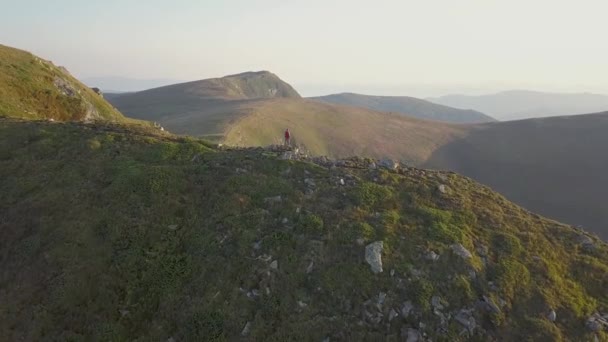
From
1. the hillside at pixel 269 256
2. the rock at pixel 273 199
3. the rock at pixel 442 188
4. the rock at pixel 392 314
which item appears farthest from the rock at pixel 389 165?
the rock at pixel 392 314

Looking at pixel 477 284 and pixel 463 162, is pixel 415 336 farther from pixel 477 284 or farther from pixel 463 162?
pixel 463 162

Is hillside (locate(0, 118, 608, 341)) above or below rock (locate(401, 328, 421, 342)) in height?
above

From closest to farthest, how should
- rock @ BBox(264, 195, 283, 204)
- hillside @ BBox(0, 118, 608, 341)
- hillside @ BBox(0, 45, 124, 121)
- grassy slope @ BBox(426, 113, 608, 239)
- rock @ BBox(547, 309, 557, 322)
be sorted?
hillside @ BBox(0, 118, 608, 341), rock @ BBox(547, 309, 557, 322), rock @ BBox(264, 195, 283, 204), hillside @ BBox(0, 45, 124, 121), grassy slope @ BBox(426, 113, 608, 239)

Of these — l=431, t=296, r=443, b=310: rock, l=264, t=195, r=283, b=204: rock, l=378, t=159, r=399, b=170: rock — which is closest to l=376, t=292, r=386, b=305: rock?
l=431, t=296, r=443, b=310: rock

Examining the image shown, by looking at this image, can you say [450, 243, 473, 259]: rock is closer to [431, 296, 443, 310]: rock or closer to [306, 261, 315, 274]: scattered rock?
[431, 296, 443, 310]: rock

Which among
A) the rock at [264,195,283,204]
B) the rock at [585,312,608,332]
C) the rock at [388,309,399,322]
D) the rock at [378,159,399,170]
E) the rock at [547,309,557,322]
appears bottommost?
the rock at [585,312,608,332]

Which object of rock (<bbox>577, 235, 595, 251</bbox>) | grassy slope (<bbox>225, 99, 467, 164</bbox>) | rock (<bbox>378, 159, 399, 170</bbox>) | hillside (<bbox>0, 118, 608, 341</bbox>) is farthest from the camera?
grassy slope (<bbox>225, 99, 467, 164</bbox>)

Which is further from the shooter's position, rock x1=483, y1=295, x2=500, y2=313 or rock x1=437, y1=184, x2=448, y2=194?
rock x1=437, y1=184, x2=448, y2=194
